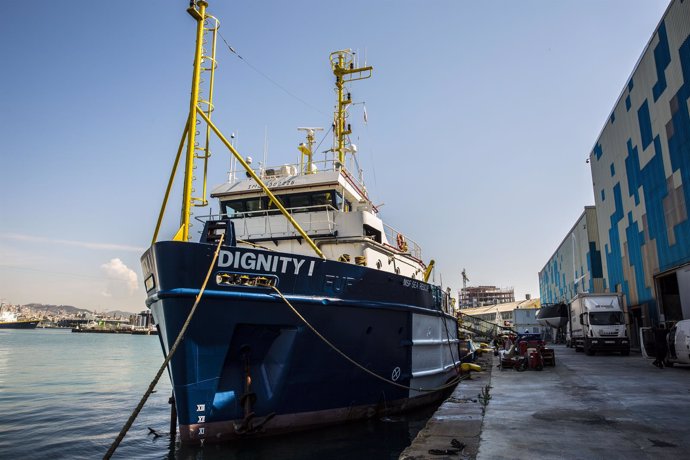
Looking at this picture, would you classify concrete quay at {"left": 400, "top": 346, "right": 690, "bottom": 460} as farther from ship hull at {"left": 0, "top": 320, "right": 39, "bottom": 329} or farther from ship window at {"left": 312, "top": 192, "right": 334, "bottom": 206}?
ship hull at {"left": 0, "top": 320, "right": 39, "bottom": 329}

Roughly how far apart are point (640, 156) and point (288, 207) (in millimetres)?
17421

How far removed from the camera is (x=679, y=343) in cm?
1367

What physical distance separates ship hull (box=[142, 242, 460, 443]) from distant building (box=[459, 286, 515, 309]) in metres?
163

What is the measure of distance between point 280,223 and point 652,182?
1686 centimetres

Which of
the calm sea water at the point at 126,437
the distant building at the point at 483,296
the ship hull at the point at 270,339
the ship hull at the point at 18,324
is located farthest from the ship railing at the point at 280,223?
the distant building at the point at 483,296

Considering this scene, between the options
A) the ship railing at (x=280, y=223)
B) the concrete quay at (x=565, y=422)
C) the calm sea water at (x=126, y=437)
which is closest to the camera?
the concrete quay at (x=565, y=422)

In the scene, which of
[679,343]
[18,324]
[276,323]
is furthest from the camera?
[18,324]

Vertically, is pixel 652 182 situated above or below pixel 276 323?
above

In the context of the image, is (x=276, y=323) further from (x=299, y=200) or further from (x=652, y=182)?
(x=652, y=182)

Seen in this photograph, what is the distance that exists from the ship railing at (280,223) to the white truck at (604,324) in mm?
14791

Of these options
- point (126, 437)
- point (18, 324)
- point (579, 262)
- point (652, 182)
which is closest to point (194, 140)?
point (126, 437)

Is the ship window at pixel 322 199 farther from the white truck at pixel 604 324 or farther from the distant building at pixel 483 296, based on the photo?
the distant building at pixel 483 296

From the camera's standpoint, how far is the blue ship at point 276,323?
7336mm

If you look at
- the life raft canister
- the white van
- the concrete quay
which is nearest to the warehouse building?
the white van
